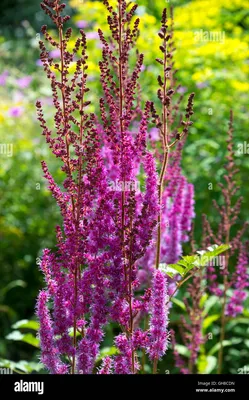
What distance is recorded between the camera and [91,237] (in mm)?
Answer: 2195

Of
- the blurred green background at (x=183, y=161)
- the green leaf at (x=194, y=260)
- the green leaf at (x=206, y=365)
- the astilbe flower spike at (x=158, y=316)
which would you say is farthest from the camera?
the blurred green background at (x=183, y=161)

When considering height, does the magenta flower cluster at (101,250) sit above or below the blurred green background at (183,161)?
below

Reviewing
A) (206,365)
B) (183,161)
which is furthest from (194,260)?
(183,161)

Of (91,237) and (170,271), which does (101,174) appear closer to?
(91,237)

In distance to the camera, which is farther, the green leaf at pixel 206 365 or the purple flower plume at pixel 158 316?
the green leaf at pixel 206 365

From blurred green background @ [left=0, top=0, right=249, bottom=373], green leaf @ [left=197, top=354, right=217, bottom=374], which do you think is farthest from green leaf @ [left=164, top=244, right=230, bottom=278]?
blurred green background @ [left=0, top=0, right=249, bottom=373]

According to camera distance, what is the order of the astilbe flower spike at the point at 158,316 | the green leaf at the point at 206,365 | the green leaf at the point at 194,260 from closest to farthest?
the astilbe flower spike at the point at 158,316
the green leaf at the point at 194,260
the green leaf at the point at 206,365

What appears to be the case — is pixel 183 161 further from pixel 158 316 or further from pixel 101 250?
pixel 158 316

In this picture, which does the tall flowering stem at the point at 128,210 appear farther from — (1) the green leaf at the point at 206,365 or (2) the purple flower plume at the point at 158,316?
Result: (1) the green leaf at the point at 206,365

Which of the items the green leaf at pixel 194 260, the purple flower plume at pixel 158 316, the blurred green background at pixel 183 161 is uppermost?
the blurred green background at pixel 183 161

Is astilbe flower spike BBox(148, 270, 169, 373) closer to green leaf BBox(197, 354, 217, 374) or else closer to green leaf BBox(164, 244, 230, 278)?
green leaf BBox(164, 244, 230, 278)

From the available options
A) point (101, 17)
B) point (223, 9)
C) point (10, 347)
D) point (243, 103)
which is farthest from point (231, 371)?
point (223, 9)

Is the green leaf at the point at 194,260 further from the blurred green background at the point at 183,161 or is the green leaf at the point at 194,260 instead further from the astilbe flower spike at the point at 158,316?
the blurred green background at the point at 183,161

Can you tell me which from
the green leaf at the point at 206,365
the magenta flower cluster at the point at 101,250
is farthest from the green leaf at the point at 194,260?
the green leaf at the point at 206,365
